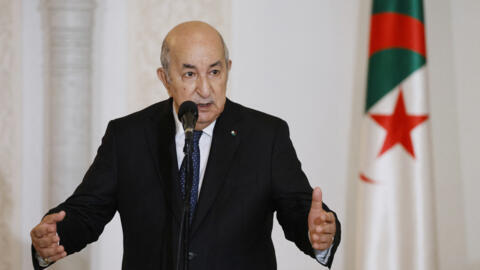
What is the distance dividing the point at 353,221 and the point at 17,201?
8.37ft

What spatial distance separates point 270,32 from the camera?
4617mm

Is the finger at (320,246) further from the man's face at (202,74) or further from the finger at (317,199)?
the man's face at (202,74)

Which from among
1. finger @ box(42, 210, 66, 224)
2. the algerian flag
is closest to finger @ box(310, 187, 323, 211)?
finger @ box(42, 210, 66, 224)

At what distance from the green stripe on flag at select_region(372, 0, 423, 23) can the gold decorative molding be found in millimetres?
1203

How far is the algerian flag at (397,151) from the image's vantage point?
3.83 meters

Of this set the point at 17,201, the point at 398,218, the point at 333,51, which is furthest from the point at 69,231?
the point at 333,51

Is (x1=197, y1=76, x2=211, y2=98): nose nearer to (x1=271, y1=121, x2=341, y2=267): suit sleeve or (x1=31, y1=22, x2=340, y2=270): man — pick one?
(x1=31, y1=22, x2=340, y2=270): man

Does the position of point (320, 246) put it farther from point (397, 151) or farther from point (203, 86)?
point (397, 151)

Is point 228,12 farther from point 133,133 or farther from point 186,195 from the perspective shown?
point 186,195

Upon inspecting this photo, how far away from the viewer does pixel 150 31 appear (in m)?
4.62

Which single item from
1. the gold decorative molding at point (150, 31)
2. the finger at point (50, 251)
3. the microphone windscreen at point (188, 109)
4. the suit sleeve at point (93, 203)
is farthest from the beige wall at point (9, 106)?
the microphone windscreen at point (188, 109)

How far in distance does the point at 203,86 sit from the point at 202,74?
0.05 metres

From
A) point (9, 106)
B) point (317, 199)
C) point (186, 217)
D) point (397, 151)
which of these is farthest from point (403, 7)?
point (9, 106)

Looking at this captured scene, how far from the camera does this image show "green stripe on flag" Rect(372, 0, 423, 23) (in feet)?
12.6
